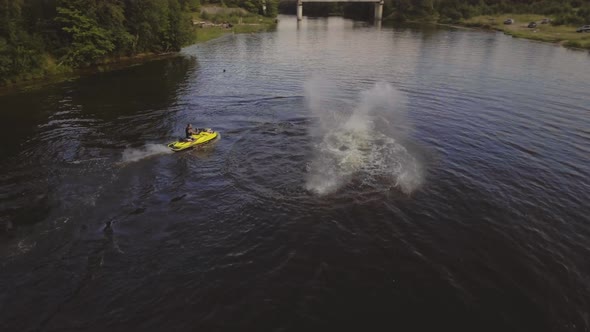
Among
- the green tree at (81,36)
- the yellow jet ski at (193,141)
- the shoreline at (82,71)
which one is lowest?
the yellow jet ski at (193,141)

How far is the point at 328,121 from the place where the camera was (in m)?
43.7

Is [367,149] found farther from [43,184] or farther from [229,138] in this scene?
[43,184]

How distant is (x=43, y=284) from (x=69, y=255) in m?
2.27

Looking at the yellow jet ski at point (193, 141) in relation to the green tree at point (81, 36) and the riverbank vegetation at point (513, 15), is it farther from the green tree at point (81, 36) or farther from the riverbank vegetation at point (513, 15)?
the riverbank vegetation at point (513, 15)

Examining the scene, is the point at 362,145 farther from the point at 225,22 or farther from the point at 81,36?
the point at 225,22

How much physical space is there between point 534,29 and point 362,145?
411 ft

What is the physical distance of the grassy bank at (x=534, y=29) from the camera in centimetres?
10043

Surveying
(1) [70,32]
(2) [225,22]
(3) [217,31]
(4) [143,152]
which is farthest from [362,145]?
(2) [225,22]

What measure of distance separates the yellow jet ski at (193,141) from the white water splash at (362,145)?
421 inches

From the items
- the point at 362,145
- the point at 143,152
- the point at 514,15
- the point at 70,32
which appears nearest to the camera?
the point at 143,152

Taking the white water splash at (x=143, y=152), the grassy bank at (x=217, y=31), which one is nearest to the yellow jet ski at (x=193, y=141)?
the white water splash at (x=143, y=152)

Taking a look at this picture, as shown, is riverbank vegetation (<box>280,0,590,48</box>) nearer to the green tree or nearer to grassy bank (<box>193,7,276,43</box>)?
grassy bank (<box>193,7,276,43</box>)

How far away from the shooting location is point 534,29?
127938mm

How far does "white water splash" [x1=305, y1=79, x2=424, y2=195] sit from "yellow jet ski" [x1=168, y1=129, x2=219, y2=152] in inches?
421
